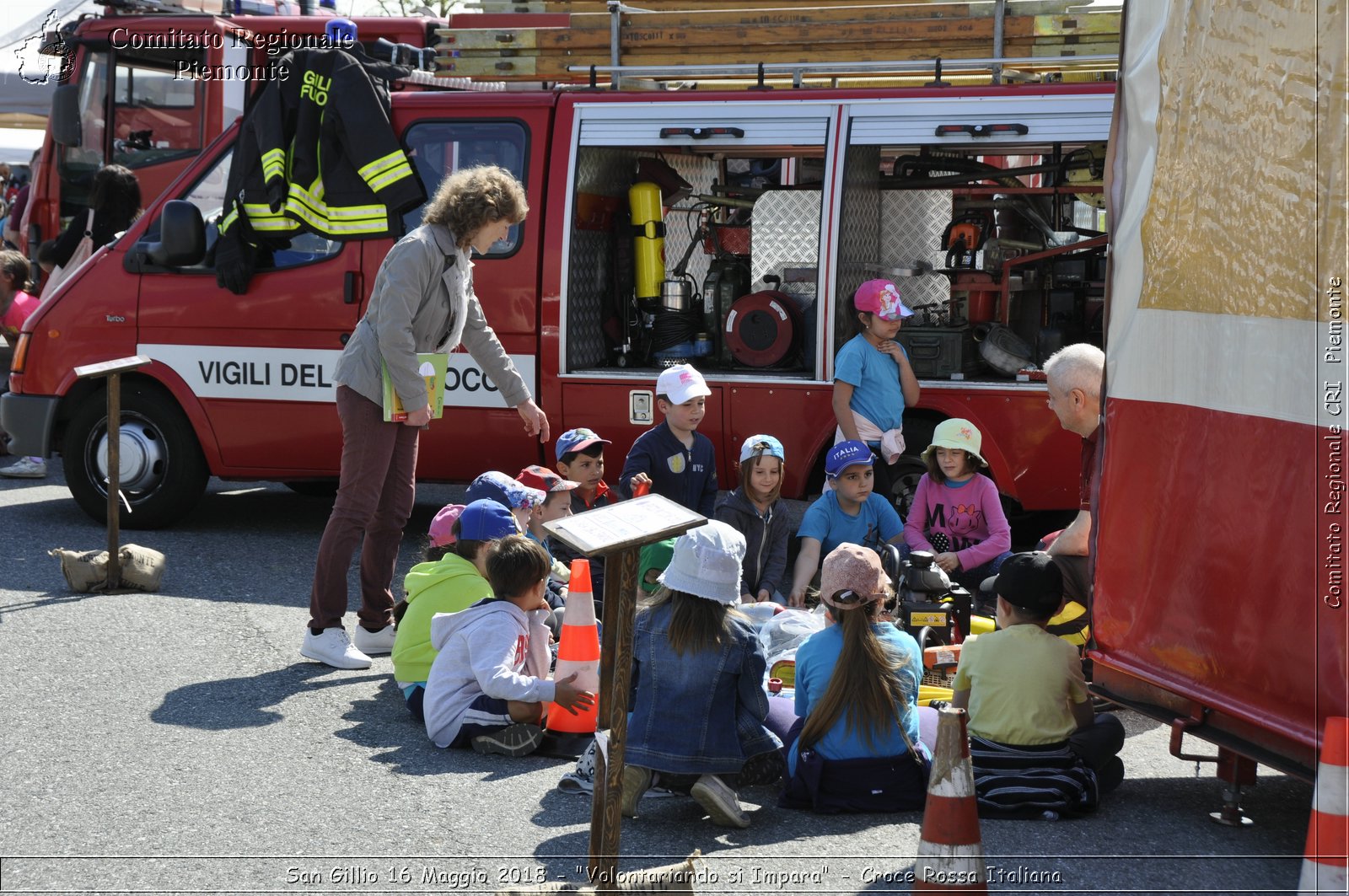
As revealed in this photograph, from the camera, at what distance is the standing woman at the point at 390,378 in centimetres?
620

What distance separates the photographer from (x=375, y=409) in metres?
6.29

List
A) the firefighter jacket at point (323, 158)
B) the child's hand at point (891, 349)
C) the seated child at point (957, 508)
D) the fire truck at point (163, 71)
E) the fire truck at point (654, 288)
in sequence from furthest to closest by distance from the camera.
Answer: the fire truck at point (163, 71), the firefighter jacket at point (323, 158), the fire truck at point (654, 288), the child's hand at point (891, 349), the seated child at point (957, 508)

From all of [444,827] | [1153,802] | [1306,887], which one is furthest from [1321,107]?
[444,827]

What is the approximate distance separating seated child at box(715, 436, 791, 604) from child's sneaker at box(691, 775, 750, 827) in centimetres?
228

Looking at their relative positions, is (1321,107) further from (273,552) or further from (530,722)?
(273,552)

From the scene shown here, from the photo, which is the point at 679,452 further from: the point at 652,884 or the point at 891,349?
the point at 652,884

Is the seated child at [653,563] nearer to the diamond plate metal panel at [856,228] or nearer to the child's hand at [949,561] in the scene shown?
the child's hand at [949,561]

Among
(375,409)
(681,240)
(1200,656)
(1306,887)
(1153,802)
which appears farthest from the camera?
(681,240)

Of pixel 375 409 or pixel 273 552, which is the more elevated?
pixel 375 409

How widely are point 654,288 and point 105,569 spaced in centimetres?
340

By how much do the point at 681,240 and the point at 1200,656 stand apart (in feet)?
18.2

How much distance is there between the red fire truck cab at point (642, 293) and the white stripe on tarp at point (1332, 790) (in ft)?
13.8

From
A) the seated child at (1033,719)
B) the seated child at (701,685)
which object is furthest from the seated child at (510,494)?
the seated child at (1033,719)

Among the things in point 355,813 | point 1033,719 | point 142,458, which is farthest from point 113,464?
point 1033,719
